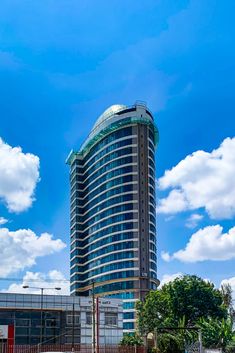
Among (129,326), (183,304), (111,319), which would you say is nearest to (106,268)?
(129,326)

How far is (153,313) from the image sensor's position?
275 feet

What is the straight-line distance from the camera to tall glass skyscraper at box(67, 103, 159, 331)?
11681 centimetres

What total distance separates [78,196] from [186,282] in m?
65.4

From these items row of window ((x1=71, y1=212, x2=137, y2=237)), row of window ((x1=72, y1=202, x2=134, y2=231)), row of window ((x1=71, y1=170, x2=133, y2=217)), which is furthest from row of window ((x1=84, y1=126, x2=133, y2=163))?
row of window ((x1=71, y1=212, x2=137, y2=237))

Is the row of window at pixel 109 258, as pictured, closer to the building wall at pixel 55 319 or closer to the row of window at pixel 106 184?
the row of window at pixel 106 184

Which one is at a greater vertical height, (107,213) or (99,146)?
(99,146)

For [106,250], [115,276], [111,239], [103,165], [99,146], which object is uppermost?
[99,146]

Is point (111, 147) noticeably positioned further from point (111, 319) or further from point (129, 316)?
point (111, 319)

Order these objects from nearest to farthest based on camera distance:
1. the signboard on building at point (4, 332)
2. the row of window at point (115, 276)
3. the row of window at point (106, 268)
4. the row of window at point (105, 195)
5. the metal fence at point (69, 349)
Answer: the metal fence at point (69, 349) → the signboard on building at point (4, 332) → the row of window at point (115, 276) → the row of window at point (106, 268) → the row of window at point (105, 195)

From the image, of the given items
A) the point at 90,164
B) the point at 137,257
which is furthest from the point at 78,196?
the point at 137,257

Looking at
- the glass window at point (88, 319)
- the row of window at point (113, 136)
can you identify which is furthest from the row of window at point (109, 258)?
the glass window at point (88, 319)

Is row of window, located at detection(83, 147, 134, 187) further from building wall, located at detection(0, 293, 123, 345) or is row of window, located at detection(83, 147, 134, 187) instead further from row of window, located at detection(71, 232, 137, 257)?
building wall, located at detection(0, 293, 123, 345)

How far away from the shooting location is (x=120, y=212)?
4796 inches

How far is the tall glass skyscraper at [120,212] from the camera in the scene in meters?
117
